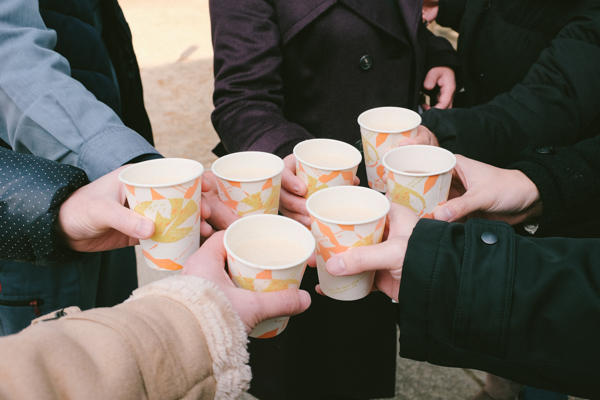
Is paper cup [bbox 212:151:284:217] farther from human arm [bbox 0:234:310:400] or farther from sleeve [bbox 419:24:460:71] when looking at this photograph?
sleeve [bbox 419:24:460:71]

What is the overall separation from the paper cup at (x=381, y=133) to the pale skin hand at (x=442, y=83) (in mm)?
523

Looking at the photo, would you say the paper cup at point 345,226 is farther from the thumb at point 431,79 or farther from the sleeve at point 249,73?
the thumb at point 431,79

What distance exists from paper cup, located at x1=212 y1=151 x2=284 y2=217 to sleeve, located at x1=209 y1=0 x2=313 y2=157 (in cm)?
23

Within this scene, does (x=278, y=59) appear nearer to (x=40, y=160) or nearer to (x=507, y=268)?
(x=40, y=160)

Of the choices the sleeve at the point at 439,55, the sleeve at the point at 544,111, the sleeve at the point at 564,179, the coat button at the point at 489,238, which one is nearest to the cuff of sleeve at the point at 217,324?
the coat button at the point at 489,238

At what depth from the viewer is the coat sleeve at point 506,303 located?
974 mm

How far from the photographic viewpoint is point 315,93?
2.00 m

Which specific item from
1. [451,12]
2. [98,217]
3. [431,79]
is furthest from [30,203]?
[451,12]

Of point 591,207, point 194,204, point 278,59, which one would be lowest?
point 591,207

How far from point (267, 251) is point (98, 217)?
0.48 meters

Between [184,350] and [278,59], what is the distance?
139 centimetres

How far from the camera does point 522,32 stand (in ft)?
6.28

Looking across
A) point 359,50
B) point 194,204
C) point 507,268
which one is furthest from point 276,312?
point 359,50

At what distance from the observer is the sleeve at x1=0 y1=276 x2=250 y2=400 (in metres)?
0.65
